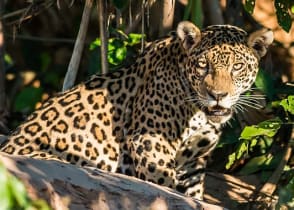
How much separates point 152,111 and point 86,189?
7.94 feet

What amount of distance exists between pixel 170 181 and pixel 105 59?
1571mm

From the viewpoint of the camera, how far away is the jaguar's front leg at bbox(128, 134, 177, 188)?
22.5 feet

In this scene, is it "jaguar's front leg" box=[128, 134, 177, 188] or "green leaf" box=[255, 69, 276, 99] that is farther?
"green leaf" box=[255, 69, 276, 99]

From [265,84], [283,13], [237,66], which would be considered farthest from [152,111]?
[283,13]

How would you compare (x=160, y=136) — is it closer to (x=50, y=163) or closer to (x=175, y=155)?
(x=175, y=155)

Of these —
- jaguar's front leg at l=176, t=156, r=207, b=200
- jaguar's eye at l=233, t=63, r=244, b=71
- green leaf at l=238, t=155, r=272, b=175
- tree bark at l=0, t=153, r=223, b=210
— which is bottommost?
green leaf at l=238, t=155, r=272, b=175

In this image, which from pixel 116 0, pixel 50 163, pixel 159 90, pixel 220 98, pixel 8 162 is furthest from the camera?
pixel 116 0

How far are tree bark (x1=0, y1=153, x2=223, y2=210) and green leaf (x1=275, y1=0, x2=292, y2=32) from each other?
3407 mm

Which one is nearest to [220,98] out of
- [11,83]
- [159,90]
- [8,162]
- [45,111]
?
[159,90]

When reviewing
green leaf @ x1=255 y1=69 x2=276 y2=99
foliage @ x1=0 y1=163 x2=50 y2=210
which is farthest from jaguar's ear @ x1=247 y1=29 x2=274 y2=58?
foliage @ x1=0 y1=163 x2=50 y2=210

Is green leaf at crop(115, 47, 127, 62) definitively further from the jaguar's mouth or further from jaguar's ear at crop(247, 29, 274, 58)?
the jaguar's mouth

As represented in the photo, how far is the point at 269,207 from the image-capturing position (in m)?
7.91

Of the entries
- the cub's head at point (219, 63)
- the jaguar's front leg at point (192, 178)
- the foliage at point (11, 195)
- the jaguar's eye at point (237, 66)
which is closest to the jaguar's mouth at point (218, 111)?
the cub's head at point (219, 63)

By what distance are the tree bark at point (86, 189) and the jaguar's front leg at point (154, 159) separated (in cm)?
161
